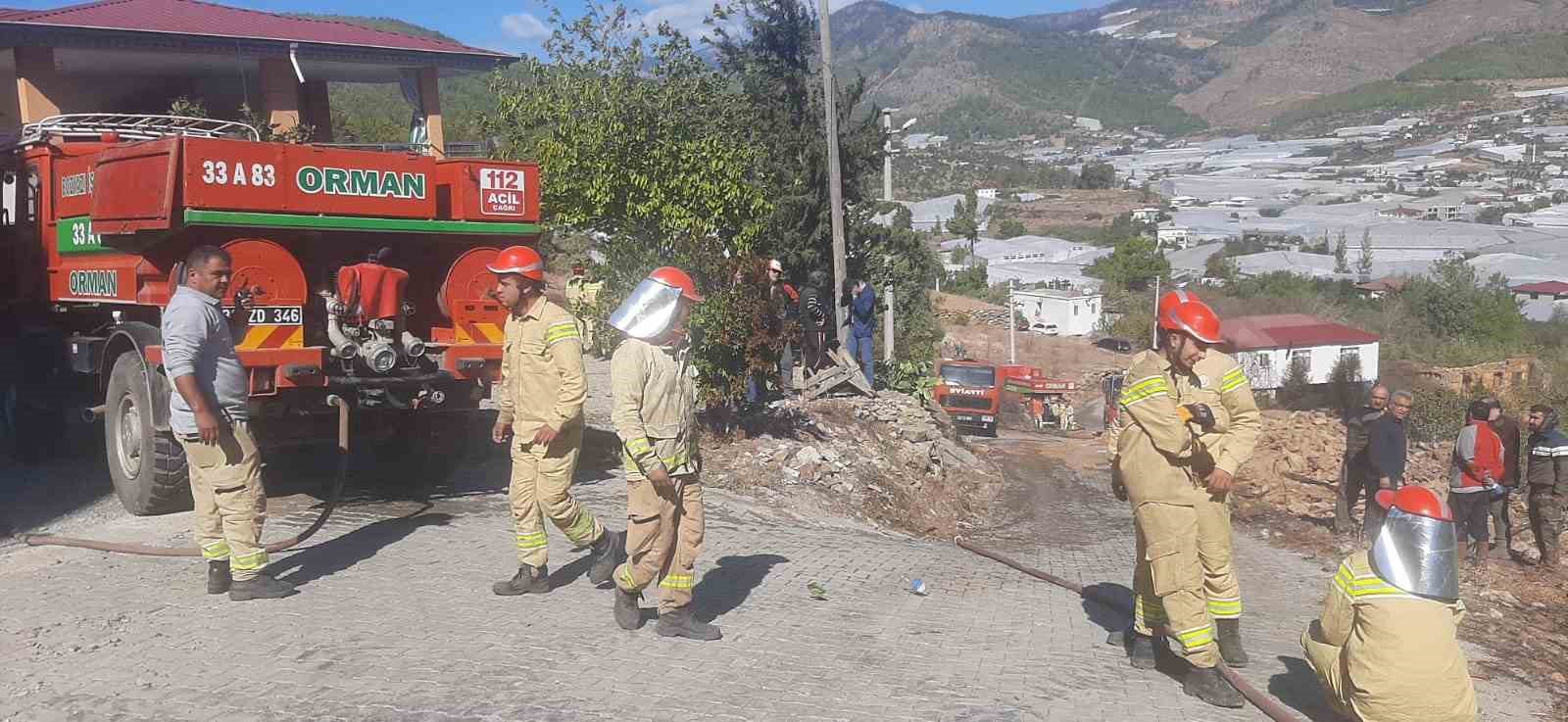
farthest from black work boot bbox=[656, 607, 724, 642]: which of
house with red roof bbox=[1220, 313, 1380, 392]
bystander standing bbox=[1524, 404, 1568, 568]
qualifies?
house with red roof bbox=[1220, 313, 1380, 392]

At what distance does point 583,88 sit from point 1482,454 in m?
9.70

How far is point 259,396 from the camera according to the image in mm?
8344

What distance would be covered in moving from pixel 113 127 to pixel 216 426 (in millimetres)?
5554

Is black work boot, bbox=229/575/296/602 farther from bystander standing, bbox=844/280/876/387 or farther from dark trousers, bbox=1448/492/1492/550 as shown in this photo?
bystander standing, bbox=844/280/876/387

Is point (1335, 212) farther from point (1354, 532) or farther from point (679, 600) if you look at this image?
point (679, 600)

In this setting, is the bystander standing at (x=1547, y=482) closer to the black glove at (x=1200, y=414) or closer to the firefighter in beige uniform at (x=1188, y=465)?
the firefighter in beige uniform at (x=1188, y=465)

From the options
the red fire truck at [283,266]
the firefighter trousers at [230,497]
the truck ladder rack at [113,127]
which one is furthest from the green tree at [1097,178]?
the firefighter trousers at [230,497]

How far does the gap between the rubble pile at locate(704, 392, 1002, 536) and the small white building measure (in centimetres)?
4897

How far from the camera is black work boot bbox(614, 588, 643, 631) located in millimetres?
6324

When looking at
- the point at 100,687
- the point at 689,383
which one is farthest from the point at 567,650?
the point at 100,687

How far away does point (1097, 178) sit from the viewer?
465 feet

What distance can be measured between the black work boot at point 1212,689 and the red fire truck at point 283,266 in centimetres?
544

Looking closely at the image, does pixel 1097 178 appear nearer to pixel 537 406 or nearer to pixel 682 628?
pixel 537 406

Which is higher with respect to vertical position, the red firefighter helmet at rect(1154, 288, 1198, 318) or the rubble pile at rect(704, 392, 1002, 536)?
the red firefighter helmet at rect(1154, 288, 1198, 318)
